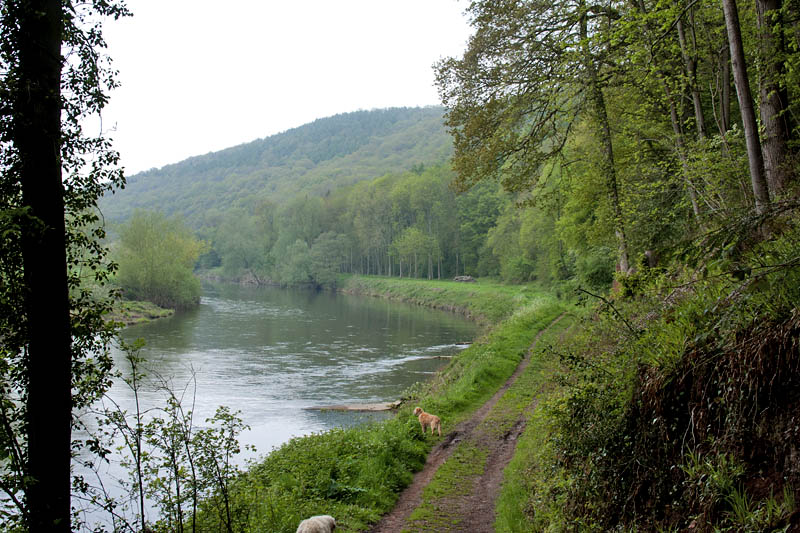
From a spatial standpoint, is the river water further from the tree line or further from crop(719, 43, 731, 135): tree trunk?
crop(719, 43, 731, 135): tree trunk

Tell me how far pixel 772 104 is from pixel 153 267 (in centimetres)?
5209

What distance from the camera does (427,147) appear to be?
650 feet

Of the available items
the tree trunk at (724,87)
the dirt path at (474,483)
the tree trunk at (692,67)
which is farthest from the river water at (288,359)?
the tree trunk at (724,87)

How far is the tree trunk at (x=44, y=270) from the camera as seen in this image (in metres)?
5.12

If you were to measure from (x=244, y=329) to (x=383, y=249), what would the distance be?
4627 cm

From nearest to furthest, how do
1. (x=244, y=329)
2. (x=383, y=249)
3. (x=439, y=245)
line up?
(x=244, y=329) < (x=439, y=245) < (x=383, y=249)

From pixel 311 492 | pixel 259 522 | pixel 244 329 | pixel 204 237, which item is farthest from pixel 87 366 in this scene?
pixel 204 237

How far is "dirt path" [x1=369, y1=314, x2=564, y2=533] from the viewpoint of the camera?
25.4 feet

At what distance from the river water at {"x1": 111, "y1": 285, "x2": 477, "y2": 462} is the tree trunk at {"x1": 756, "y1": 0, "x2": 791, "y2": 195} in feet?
30.4

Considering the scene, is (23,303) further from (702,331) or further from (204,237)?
(204,237)

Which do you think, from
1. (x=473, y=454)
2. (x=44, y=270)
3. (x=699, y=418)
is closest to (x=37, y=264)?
(x=44, y=270)

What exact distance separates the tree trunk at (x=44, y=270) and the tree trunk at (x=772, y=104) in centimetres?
908

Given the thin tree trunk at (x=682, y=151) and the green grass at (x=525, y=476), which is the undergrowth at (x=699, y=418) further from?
the thin tree trunk at (x=682, y=151)

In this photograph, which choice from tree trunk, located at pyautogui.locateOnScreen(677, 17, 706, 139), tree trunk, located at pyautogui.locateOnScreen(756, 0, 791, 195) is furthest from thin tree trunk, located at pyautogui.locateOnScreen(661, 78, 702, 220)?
tree trunk, located at pyautogui.locateOnScreen(756, 0, 791, 195)
